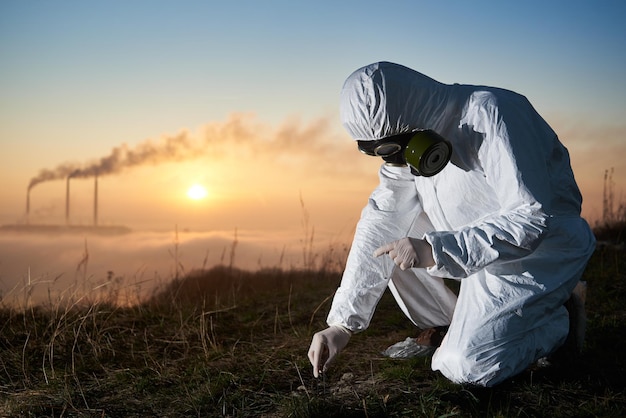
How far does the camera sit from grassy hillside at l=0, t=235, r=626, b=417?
293 centimetres

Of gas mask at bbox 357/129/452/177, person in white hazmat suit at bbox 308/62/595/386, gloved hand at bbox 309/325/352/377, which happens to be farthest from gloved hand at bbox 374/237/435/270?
gloved hand at bbox 309/325/352/377

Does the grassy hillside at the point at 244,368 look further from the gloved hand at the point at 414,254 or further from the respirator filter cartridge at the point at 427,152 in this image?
the respirator filter cartridge at the point at 427,152

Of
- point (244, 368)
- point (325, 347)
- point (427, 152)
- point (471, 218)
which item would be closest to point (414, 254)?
point (427, 152)

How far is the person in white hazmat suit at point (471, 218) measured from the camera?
102 inches

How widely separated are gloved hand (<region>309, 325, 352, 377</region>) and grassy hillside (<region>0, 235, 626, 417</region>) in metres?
0.15

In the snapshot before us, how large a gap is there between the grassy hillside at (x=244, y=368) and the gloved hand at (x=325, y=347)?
147mm

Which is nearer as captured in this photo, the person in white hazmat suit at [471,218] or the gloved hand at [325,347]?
the person in white hazmat suit at [471,218]

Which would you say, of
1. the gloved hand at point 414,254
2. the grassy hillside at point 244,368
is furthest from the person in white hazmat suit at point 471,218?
the grassy hillside at point 244,368

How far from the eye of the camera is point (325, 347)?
9.75 feet

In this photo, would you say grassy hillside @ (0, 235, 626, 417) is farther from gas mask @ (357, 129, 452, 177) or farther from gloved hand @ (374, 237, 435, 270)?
gas mask @ (357, 129, 452, 177)

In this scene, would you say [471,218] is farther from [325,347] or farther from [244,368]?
[244,368]

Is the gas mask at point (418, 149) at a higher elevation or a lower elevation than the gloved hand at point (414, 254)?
higher

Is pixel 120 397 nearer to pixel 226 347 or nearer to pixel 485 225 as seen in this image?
pixel 226 347

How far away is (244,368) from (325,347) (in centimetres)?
83
